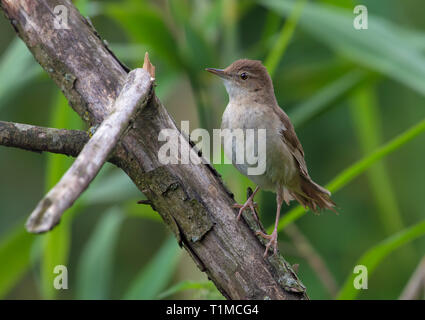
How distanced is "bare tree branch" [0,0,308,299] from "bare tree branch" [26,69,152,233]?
29 cm

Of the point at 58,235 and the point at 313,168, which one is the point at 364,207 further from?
the point at 58,235

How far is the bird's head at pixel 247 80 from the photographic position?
3.03 metres

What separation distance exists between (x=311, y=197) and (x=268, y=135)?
1.50 ft

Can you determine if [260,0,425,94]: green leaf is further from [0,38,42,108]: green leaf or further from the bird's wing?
[0,38,42,108]: green leaf

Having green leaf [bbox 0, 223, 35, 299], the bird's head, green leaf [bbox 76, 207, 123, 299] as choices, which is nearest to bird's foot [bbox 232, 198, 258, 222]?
the bird's head

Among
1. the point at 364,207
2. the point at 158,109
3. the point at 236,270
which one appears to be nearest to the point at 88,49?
the point at 158,109

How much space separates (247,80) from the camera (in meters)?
3.07

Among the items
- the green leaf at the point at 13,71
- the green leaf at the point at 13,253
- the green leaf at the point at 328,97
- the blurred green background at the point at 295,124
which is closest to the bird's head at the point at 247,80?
the blurred green background at the point at 295,124

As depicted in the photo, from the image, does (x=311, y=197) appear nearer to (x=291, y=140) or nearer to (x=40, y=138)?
(x=291, y=140)

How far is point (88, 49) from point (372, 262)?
1587 mm

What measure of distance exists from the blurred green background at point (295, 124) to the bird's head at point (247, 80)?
0.33 ft

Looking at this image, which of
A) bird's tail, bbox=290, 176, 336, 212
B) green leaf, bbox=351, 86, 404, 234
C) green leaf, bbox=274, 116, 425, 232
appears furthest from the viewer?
green leaf, bbox=351, 86, 404, 234

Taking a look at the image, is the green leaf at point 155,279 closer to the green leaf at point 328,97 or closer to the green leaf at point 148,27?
the green leaf at point 328,97

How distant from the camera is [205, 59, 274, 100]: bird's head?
3031 mm
